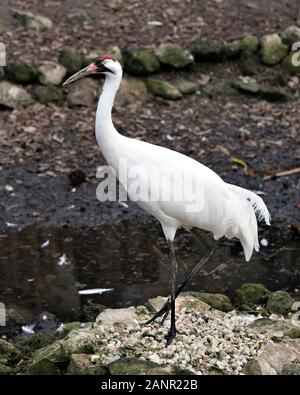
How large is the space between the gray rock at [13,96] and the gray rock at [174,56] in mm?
2065

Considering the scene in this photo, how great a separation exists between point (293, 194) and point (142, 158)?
14.4ft

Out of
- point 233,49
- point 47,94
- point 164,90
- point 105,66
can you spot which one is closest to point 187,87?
point 164,90

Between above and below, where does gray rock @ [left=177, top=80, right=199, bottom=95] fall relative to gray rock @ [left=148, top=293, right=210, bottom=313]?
below

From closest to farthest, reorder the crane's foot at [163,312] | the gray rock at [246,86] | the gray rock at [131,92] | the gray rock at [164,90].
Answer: the crane's foot at [163,312] → the gray rock at [131,92] → the gray rock at [164,90] → the gray rock at [246,86]

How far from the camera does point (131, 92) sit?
12.2 m

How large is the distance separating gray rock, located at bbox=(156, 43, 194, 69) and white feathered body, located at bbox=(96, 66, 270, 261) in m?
6.02

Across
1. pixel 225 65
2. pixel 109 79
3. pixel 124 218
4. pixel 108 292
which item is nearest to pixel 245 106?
pixel 225 65

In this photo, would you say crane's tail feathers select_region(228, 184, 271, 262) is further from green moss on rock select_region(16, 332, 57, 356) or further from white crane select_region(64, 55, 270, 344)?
green moss on rock select_region(16, 332, 57, 356)

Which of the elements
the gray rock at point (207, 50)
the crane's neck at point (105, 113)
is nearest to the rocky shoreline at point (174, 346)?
the crane's neck at point (105, 113)

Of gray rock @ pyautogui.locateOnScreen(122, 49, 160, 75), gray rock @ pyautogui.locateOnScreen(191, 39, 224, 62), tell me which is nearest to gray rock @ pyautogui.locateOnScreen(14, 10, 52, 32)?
gray rock @ pyautogui.locateOnScreen(122, 49, 160, 75)

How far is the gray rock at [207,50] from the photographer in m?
12.7

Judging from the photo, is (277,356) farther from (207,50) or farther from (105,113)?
(207,50)

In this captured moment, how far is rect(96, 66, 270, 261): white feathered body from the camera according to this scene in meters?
6.50

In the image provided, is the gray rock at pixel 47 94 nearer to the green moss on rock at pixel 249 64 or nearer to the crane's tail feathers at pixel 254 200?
the green moss on rock at pixel 249 64
